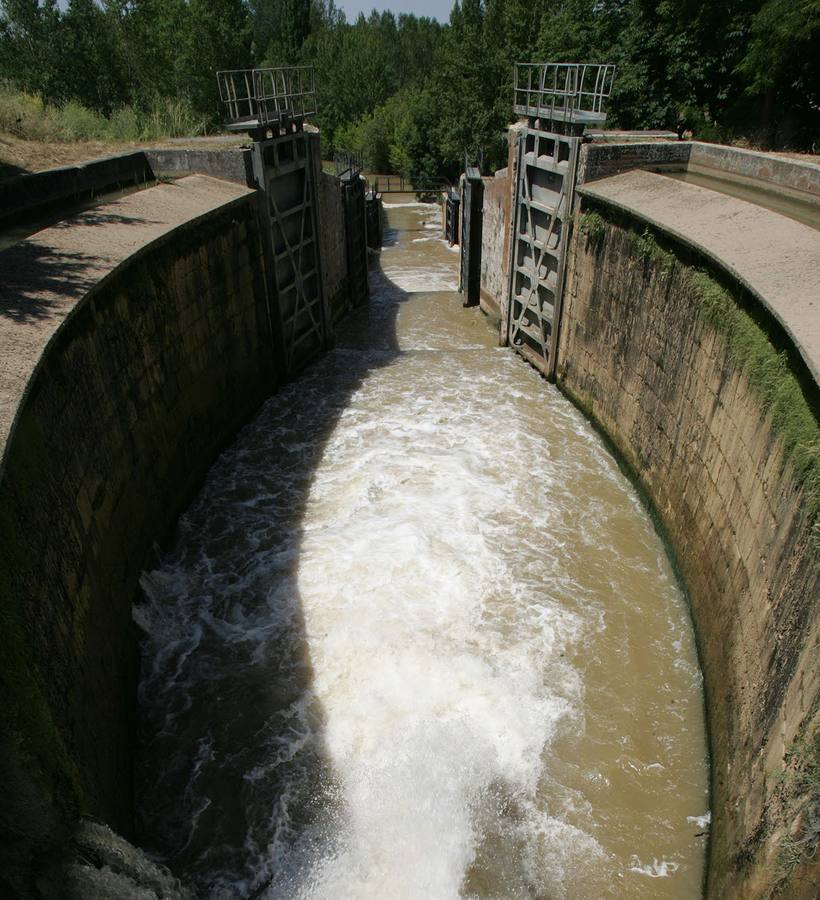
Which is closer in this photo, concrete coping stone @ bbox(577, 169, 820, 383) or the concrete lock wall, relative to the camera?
the concrete lock wall

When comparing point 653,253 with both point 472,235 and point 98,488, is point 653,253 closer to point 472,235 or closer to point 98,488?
point 98,488

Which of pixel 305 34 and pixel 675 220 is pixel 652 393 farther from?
pixel 305 34

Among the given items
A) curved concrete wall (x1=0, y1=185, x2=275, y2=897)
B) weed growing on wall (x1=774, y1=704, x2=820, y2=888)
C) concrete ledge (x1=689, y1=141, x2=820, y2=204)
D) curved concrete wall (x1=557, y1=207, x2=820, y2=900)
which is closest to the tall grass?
curved concrete wall (x1=0, y1=185, x2=275, y2=897)

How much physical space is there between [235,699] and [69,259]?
5147mm

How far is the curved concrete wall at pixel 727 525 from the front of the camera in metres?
4.45

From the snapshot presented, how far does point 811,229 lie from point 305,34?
6183 centimetres

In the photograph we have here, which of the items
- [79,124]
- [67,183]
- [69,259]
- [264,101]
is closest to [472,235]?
[264,101]

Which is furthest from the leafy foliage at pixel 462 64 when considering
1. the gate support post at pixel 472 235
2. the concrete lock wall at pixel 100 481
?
the concrete lock wall at pixel 100 481

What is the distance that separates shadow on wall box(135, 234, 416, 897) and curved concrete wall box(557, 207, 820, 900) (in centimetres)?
340

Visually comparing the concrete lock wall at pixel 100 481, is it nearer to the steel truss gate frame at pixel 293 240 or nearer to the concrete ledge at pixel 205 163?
the concrete ledge at pixel 205 163

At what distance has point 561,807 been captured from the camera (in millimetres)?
5816

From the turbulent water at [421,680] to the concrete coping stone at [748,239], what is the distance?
3639 millimetres

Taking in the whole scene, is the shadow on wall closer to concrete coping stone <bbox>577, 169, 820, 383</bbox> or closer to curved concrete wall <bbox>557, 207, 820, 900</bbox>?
curved concrete wall <bbox>557, 207, 820, 900</bbox>

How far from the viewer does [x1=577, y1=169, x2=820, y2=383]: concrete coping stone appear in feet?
19.0
